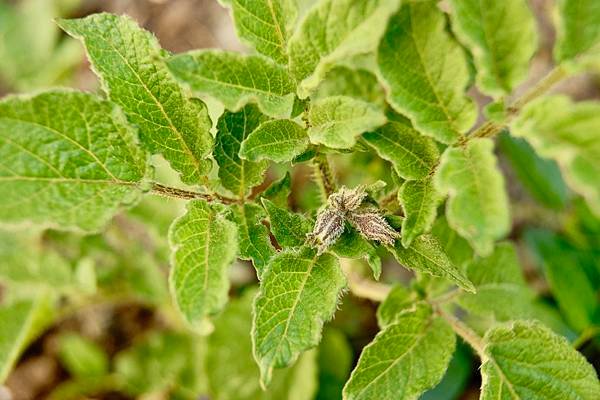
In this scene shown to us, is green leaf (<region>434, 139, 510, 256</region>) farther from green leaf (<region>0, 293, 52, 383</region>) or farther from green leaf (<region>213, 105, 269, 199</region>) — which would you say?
green leaf (<region>0, 293, 52, 383</region>)

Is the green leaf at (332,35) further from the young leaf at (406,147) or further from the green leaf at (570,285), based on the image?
the green leaf at (570,285)

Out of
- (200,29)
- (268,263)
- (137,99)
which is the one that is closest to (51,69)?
(200,29)

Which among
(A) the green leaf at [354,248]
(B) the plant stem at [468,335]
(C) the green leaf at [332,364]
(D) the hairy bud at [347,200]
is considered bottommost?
(C) the green leaf at [332,364]

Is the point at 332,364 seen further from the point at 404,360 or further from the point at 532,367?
the point at 532,367

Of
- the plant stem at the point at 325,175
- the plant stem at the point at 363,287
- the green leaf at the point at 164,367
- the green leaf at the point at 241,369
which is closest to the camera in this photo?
the plant stem at the point at 325,175

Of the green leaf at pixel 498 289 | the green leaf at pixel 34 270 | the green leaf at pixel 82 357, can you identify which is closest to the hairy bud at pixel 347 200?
the green leaf at pixel 498 289

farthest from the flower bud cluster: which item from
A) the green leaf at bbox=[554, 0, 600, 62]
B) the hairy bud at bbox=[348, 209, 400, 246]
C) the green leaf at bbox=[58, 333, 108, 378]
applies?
the green leaf at bbox=[58, 333, 108, 378]

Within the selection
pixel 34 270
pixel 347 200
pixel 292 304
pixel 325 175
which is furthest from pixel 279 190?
pixel 34 270
